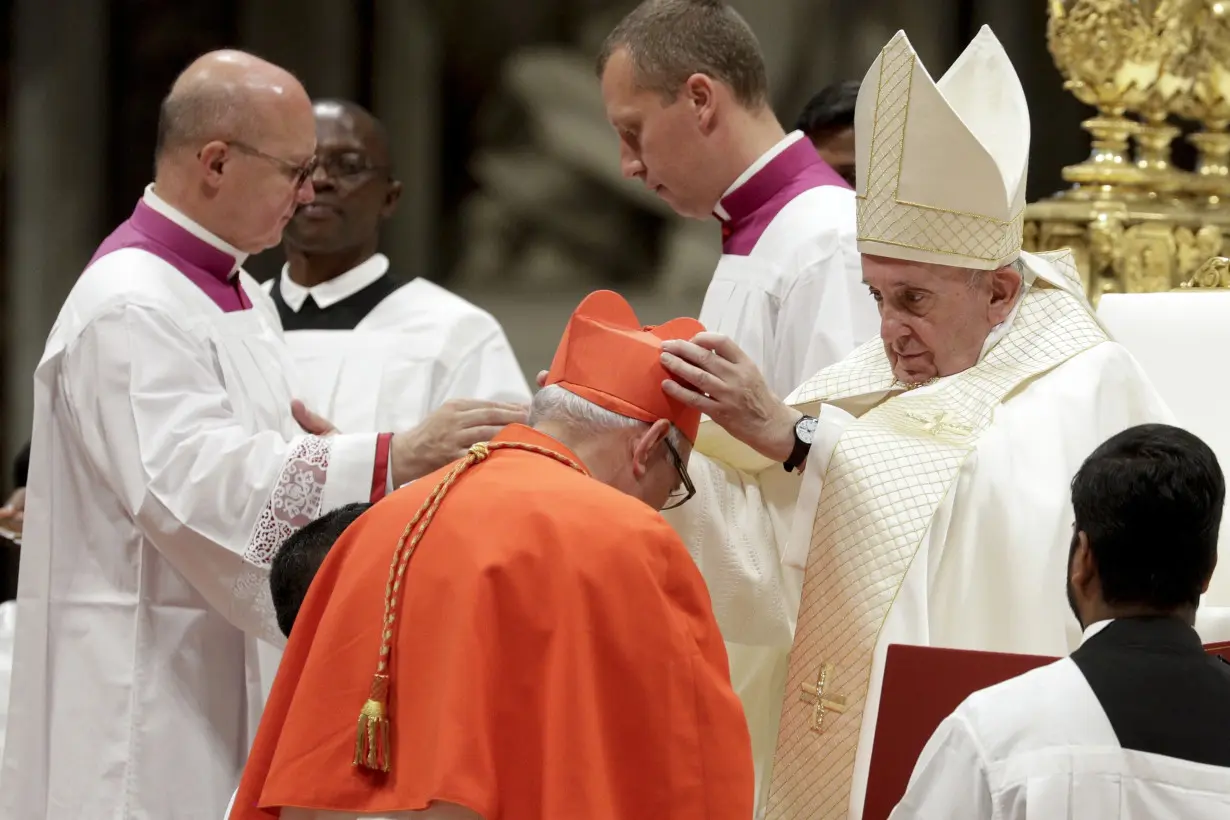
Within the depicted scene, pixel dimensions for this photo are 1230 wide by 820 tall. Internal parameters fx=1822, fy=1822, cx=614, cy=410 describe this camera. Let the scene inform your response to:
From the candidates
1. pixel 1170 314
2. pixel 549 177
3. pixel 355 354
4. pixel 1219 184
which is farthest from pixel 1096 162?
pixel 549 177

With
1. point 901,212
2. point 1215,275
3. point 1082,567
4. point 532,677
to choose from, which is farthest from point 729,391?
point 1215,275

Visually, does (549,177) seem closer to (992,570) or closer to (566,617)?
(992,570)

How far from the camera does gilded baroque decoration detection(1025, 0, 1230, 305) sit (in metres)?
4.91

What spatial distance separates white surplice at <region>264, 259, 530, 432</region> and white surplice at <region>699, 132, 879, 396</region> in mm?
1557

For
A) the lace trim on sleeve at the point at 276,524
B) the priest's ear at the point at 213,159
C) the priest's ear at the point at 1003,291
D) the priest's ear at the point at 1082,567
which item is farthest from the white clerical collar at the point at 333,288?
the priest's ear at the point at 1082,567

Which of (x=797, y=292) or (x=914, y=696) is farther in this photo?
(x=797, y=292)

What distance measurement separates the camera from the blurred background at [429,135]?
7.85 metres

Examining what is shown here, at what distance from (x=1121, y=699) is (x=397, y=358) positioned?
366 cm

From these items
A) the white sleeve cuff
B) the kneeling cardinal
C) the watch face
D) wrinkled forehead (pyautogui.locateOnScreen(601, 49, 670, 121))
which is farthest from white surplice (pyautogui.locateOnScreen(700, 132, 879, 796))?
the kneeling cardinal

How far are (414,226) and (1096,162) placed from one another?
3.86 metres

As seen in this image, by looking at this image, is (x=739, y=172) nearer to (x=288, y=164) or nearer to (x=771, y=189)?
(x=771, y=189)

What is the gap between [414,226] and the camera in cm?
827

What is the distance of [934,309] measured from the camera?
122 inches

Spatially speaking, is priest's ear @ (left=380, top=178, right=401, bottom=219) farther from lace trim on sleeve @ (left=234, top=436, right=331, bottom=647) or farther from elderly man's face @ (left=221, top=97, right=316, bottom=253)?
lace trim on sleeve @ (left=234, top=436, right=331, bottom=647)
